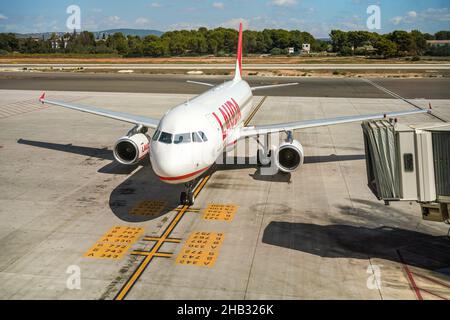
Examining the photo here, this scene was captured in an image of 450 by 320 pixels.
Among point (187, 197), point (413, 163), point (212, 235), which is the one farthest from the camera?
point (187, 197)

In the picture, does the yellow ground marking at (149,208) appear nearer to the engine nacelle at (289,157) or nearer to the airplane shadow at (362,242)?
the airplane shadow at (362,242)

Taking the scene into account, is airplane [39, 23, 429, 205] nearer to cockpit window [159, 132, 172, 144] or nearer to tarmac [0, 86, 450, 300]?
cockpit window [159, 132, 172, 144]

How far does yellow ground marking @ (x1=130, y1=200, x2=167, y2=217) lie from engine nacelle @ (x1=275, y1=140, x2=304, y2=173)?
265 inches

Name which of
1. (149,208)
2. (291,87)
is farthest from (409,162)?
(291,87)

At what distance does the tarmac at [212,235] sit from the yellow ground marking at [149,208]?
94 mm

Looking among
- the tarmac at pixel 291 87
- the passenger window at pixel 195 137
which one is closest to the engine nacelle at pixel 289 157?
the passenger window at pixel 195 137

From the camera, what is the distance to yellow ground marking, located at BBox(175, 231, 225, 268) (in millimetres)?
13656

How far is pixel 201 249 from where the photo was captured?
14.5 meters

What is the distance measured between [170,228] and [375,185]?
319 inches

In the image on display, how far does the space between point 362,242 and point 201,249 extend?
6.10 meters

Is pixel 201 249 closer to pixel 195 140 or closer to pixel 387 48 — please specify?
pixel 195 140

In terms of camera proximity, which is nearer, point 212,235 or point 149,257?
point 149,257

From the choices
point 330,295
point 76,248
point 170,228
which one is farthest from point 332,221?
point 76,248
